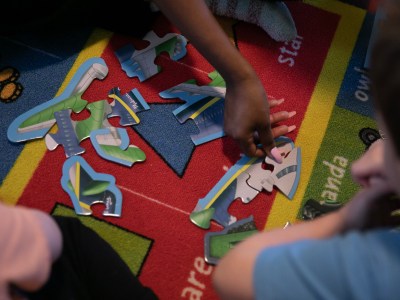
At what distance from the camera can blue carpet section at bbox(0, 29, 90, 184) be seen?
0.97 meters

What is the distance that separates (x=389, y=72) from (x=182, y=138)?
60 centimetres

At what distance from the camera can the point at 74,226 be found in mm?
713

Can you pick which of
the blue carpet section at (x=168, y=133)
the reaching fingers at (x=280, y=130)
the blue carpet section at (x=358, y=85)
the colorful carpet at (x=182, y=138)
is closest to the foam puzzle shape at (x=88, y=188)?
the colorful carpet at (x=182, y=138)

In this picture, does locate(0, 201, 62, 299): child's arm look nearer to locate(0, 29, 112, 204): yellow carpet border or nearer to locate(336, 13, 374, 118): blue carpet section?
locate(0, 29, 112, 204): yellow carpet border

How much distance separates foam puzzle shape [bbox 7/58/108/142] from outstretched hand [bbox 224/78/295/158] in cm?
32

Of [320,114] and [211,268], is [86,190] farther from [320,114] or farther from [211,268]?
[320,114]

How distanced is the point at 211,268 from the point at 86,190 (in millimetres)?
291

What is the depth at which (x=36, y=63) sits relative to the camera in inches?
40.4

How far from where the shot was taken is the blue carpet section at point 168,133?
954mm

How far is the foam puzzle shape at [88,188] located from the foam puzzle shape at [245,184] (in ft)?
0.53

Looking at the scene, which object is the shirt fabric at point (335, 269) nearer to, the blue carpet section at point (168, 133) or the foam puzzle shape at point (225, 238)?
the foam puzzle shape at point (225, 238)

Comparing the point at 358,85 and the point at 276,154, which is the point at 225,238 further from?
the point at 358,85

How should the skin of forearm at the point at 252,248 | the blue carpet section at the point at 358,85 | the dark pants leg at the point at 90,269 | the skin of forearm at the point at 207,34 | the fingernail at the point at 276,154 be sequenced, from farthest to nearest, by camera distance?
the blue carpet section at the point at 358,85 < the fingernail at the point at 276,154 < the skin of forearm at the point at 207,34 < the dark pants leg at the point at 90,269 < the skin of forearm at the point at 252,248

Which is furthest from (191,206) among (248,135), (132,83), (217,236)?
(132,83)
